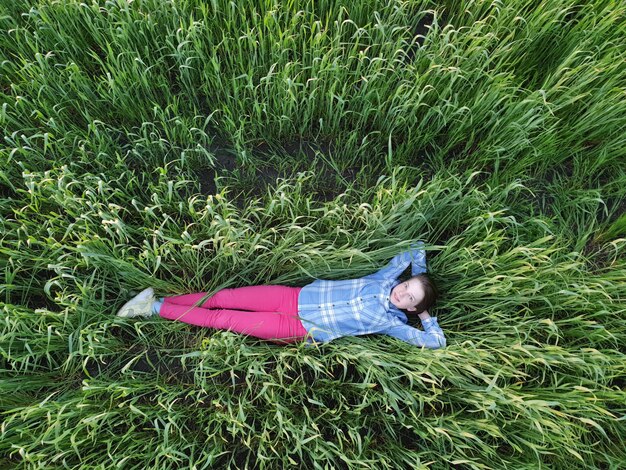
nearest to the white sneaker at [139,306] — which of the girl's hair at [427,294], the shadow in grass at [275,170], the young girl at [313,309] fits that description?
the young girl at [313,309]

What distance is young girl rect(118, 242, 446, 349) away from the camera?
212 cm

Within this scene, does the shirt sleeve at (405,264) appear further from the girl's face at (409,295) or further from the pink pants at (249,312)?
the pink pants at (249,312)

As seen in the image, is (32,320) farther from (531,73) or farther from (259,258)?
(531,73)

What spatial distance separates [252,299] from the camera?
2191mm

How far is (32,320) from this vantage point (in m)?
1.87

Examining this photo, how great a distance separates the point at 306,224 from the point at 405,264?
0.62 metres

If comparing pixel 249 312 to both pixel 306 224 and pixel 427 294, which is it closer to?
pixel 306 224

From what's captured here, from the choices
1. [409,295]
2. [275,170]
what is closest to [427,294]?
[409,295]

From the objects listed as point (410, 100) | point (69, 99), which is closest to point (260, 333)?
point (410, 100)

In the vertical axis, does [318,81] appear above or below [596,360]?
above

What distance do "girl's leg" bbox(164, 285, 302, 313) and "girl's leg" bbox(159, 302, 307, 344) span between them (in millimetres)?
45

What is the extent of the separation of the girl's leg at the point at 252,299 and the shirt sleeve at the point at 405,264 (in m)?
0.51

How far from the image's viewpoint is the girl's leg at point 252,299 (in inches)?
86.0

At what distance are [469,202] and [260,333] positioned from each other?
137 centimetres
